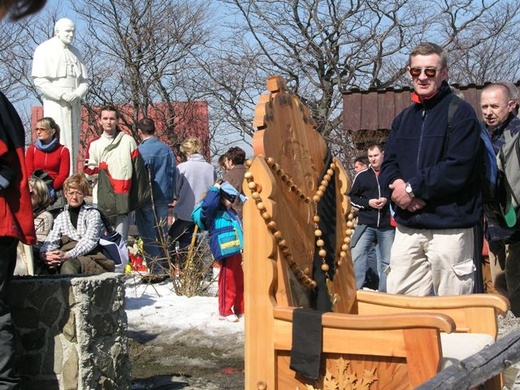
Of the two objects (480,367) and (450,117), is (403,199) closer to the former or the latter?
(450,117)

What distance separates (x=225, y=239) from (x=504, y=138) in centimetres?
291

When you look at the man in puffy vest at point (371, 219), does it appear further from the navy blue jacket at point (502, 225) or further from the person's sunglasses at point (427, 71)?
the person's sunglasses at point (427, 71)

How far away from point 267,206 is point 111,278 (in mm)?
2352

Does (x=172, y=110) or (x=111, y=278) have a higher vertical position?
(x=172, y=110)

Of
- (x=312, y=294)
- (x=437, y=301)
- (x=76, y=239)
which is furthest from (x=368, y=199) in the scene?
(x=312, y=294)

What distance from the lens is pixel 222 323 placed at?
24.9 ft

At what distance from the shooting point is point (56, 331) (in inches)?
207

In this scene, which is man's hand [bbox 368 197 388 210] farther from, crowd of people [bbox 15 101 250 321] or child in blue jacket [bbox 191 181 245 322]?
child in blue jacket [bbox 191 181 245 322]

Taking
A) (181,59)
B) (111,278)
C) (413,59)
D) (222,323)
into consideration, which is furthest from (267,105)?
(181,59)

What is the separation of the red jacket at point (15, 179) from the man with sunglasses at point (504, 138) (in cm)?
282

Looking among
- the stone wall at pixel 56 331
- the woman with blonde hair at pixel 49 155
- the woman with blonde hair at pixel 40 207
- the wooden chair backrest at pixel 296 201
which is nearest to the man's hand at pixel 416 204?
the wooden chair backrest at pixel 296 201

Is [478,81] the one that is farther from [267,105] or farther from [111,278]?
[267,105]

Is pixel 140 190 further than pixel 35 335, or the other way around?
pixel 140 190

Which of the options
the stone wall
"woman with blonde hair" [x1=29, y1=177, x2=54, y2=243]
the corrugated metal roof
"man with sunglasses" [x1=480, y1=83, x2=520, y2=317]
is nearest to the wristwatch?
"man with sunglasses" [x1=480, y1=83, x2=520, y2=317]
